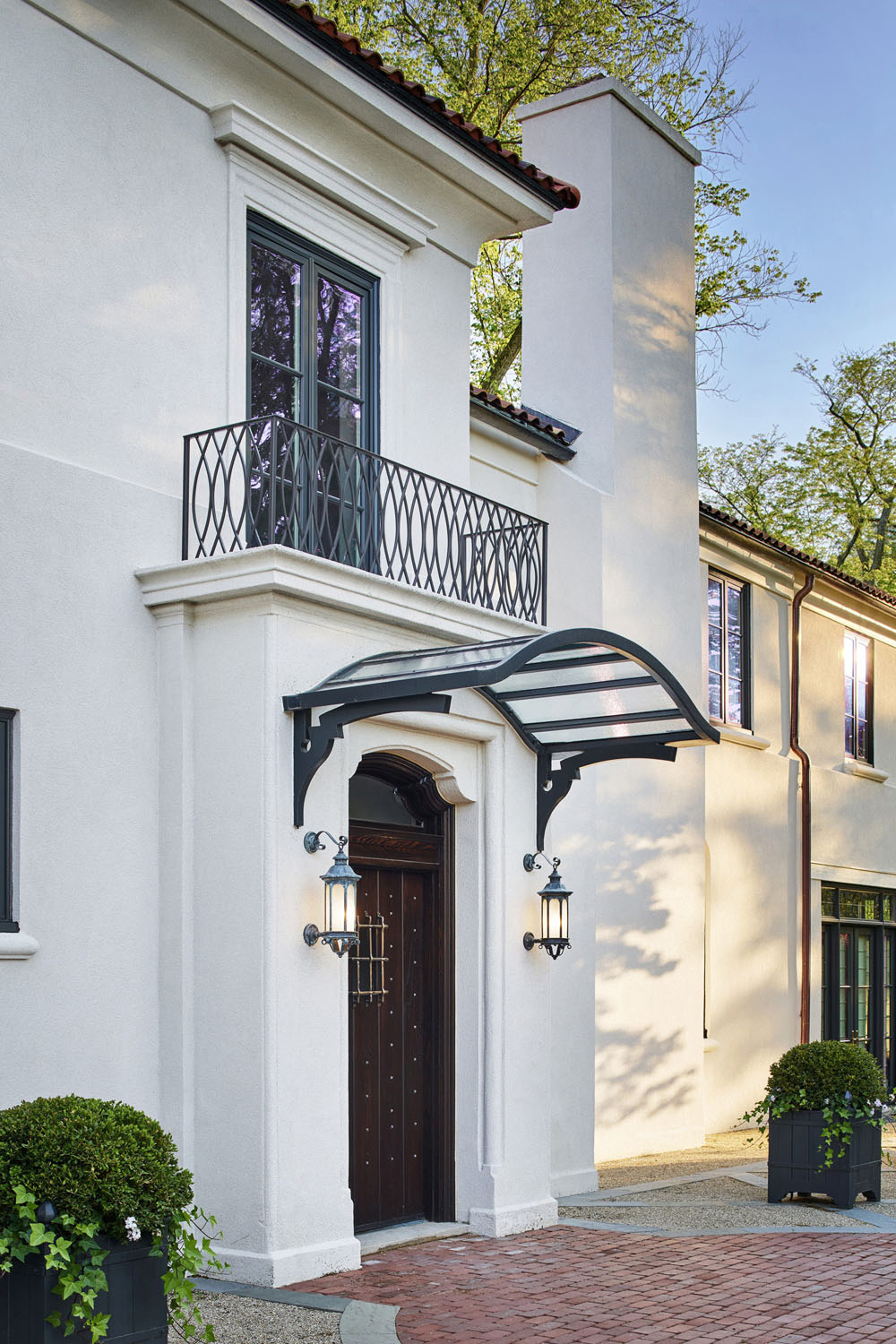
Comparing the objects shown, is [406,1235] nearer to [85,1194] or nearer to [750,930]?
[85,1194]

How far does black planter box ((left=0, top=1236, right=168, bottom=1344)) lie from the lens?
5734 millimetres

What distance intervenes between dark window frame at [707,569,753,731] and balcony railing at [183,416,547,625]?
5998 millimetres

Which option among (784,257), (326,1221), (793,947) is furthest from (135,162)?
(784,257)

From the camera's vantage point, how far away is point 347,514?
1002 centimetres

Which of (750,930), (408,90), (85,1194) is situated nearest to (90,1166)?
(85,1194)

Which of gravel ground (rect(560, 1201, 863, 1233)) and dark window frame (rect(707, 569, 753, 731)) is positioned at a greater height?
dark window frame (rect(707, 569, 753, 731))

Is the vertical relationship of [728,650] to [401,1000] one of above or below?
above

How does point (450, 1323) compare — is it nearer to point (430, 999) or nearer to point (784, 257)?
point (430, 999)

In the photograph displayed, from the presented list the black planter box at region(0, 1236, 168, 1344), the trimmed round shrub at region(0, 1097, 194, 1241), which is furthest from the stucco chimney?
the black planter box at region(0, 1236, 168, 1344)

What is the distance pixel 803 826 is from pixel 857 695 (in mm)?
3304

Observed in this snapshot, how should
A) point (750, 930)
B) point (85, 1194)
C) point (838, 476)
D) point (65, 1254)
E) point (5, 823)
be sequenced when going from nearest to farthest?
point (65, 1254) < point (85, 1194) < point (5, 823) < point (750, 930) < point (838, 476)

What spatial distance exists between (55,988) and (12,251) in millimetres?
3928

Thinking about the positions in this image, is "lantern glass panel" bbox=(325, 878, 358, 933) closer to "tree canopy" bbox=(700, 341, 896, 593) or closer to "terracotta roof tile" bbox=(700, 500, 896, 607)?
"terracotta roof tile" bbox=(700, 500, 896, 607)

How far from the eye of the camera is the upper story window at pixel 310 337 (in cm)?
968
